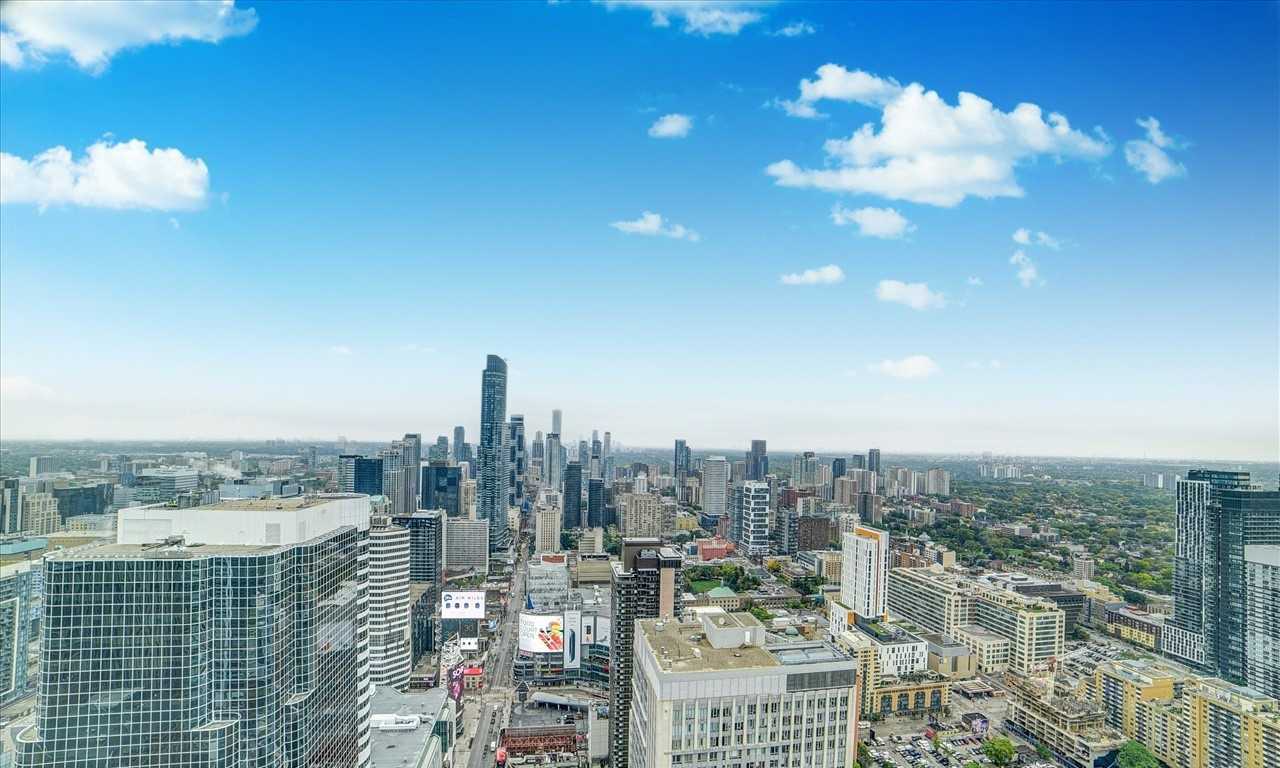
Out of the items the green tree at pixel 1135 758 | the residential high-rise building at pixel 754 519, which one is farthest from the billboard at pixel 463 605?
the residential high-rise building at pixel 754 519

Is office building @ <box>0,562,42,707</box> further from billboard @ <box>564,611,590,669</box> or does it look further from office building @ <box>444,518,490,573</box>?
office building @ <box>444,518,490,573</box>

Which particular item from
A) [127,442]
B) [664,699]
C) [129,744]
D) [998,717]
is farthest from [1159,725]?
[127,442]

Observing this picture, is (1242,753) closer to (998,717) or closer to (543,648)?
(998,717)

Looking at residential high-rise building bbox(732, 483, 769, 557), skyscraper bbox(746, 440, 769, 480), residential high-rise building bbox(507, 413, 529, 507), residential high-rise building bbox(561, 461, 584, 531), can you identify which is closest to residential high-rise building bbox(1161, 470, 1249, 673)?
residential high-rise building bbox(732, 483, 769, 557)

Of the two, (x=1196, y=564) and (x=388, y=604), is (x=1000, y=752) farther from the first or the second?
(x=388, y=604)

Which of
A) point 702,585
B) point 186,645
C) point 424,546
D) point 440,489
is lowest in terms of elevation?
point 702,585

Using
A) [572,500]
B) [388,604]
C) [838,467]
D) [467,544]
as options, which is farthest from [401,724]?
[838,467]
